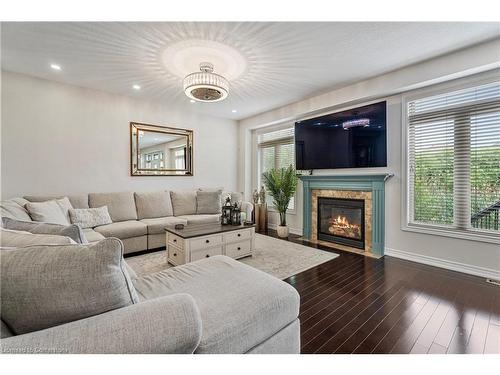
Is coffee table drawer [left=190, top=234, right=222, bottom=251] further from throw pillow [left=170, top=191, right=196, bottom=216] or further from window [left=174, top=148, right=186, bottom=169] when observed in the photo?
window [left=174, top=148, right=186, bottom=169]

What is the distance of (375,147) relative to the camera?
343 cm

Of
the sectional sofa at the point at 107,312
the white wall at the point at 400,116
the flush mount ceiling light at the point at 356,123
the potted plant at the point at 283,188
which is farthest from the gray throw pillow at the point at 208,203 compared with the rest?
the sectional sofa at the point at 107,312

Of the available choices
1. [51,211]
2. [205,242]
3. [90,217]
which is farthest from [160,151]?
[205,242]

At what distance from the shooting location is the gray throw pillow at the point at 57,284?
736mm

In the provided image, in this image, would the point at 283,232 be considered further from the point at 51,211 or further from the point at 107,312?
the point at 107,312

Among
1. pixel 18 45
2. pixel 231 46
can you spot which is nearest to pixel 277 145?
pixel 231 46

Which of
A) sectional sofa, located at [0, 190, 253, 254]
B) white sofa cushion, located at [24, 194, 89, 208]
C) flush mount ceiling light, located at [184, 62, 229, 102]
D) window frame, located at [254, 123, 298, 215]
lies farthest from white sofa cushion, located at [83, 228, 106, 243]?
window frame, located at [254, 123, 298, 215]

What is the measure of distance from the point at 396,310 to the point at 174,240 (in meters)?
2.40

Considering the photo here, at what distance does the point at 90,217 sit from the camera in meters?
3.18

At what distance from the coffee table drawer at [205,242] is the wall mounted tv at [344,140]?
7.59 ft

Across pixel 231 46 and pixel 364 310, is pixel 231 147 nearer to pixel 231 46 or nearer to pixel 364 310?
pixel 231 46

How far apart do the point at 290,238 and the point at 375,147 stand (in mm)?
2110

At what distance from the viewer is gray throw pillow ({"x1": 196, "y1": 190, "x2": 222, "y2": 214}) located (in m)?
→ 4.36
